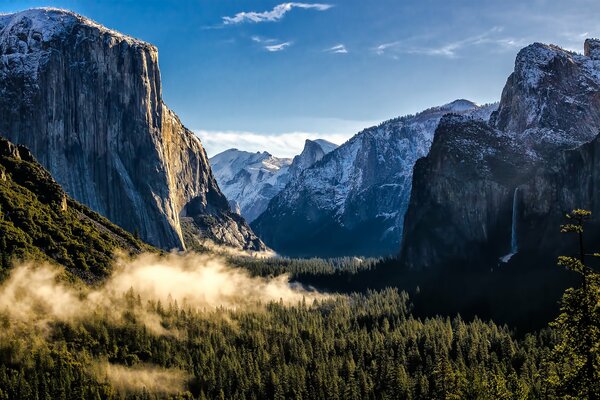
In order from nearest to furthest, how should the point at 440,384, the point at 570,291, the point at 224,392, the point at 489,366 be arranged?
the point at 570,291 < the point at 440,384 < the point at 224,392 < the point at 489,366

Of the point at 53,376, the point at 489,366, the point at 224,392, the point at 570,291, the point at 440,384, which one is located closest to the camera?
the point at 570,291

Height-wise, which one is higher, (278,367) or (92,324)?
(92,324)

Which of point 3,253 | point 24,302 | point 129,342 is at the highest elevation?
point 3,253

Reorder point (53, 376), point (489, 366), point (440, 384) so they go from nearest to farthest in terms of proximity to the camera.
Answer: point (440, 384) → point (53, 376) → point (489, 366)

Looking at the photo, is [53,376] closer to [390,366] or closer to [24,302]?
[24,302]

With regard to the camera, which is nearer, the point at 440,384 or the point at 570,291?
the point at 570,291

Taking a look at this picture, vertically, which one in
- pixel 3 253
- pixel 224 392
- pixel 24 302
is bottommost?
pixel 224 392

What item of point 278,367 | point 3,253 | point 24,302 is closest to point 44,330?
point 24,302

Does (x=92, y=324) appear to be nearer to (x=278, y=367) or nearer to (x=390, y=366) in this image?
(x=278, y=367)

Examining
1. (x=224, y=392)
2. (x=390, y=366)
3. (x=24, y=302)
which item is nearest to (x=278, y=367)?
(x=224, y=392)
